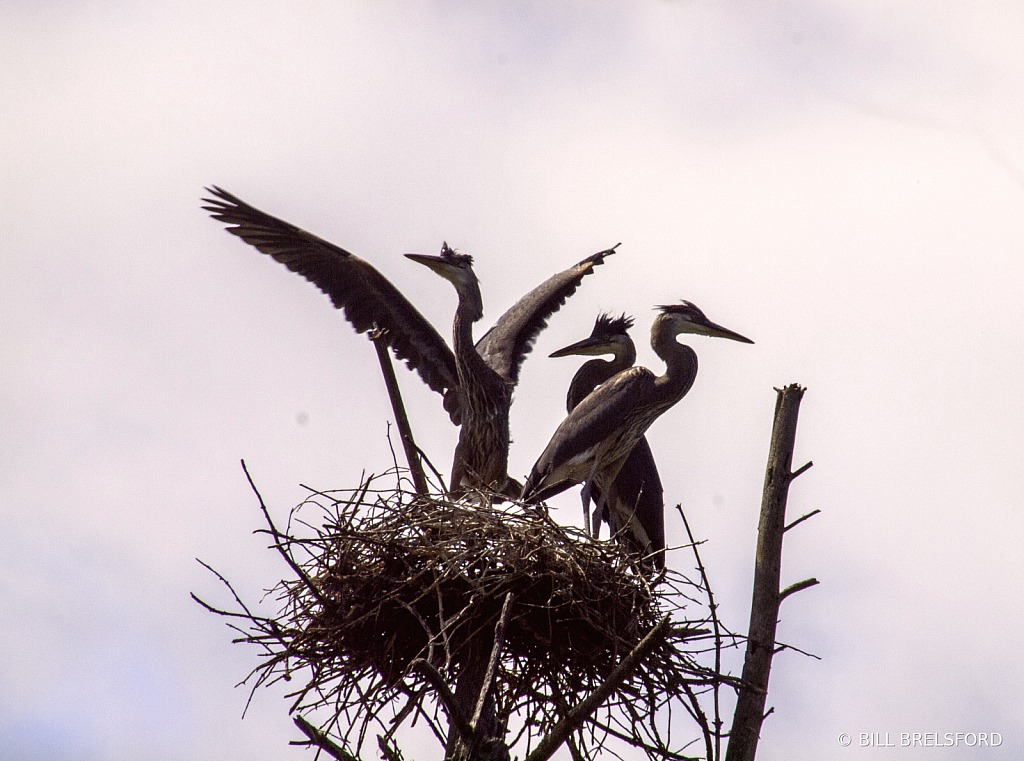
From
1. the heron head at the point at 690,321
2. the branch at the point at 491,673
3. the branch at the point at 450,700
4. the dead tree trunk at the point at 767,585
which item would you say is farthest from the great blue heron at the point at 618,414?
the branch at the point at 450,700

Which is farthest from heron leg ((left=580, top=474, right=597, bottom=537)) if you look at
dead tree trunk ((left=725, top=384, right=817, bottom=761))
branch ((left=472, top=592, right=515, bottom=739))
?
branch ((left=472, top=592, right=515, bottom=739))

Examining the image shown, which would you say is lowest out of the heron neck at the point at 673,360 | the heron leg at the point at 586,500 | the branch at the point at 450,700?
the branch at the point at 450,700

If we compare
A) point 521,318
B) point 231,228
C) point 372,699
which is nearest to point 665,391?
point 521,318

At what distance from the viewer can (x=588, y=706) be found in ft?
13.0

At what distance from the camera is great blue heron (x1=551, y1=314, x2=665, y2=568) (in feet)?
24.6

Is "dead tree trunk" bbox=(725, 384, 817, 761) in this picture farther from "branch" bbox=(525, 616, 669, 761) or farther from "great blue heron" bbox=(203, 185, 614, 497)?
"great blue heron" bbox=(203, 185, 614, 497)

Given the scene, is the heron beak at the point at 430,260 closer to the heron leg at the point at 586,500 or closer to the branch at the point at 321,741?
the heron leg at the point at 586,500

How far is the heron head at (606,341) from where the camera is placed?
26.3 ft

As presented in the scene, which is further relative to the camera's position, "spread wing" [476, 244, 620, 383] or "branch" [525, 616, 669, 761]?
"spread wing" [476, 244, 620, 383]

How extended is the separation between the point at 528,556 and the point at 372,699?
842 millimetres

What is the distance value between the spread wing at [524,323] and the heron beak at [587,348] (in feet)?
0.84

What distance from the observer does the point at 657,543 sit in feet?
24.2

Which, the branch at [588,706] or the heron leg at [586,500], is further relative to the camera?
the heron leg at [586,500]

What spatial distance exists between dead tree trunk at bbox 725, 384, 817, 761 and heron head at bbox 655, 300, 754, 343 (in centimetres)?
289
